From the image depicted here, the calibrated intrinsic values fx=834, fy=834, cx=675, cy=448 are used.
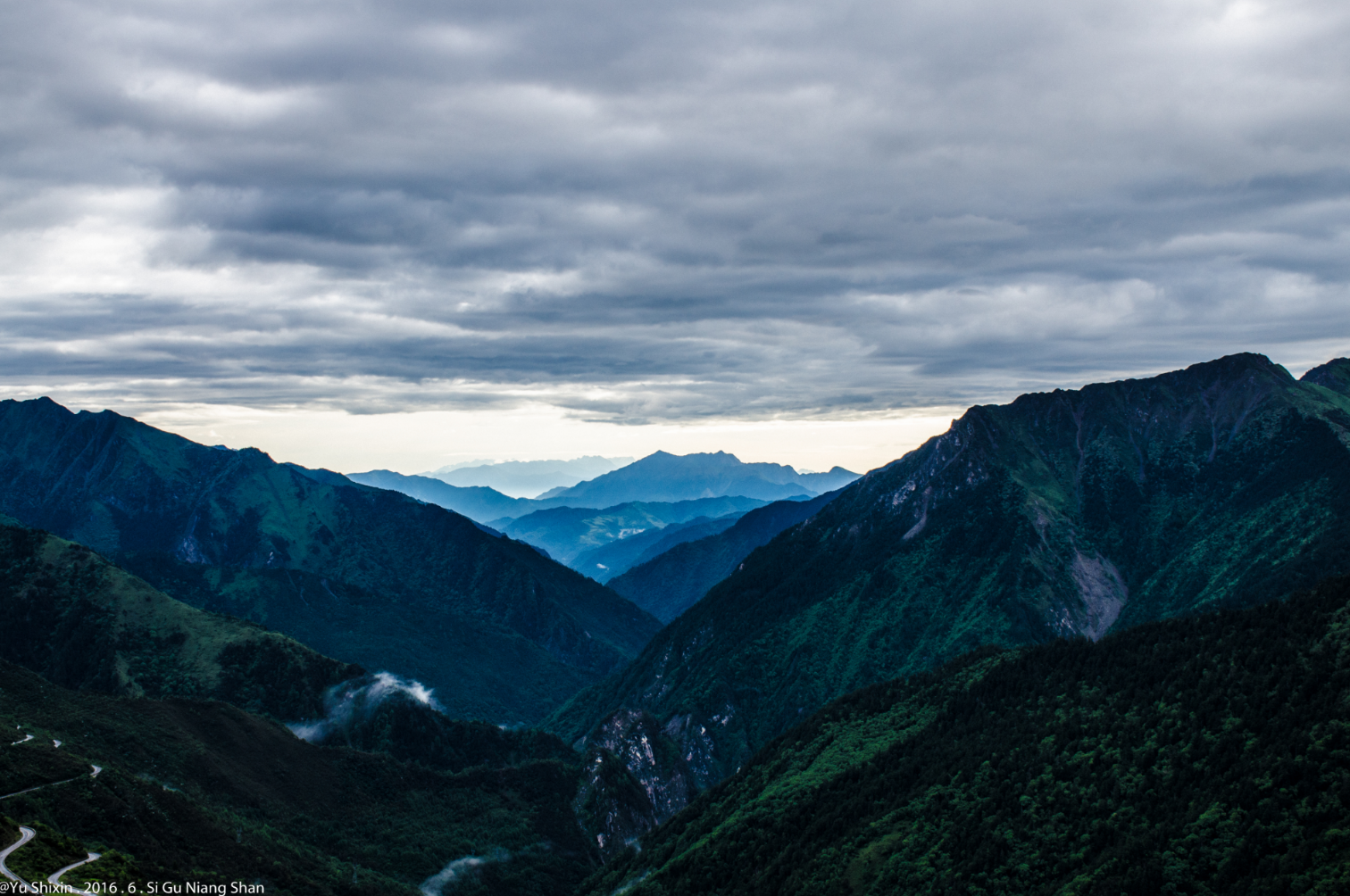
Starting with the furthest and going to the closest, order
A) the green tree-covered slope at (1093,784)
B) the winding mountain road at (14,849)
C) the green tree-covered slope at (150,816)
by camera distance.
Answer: the green tree-covered slope at (150,816)
the green tree-covered slope at (1093,784)
the winding mountain road at (14,849)

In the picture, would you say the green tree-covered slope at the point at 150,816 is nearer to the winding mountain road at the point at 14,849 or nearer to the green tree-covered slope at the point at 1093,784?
the winding mountain road at the point at 14,849

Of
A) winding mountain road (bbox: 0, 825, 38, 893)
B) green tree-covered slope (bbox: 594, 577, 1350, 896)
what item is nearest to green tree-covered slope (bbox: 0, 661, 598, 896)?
winding mountain road (bbox: 0, 825, 38, 893)

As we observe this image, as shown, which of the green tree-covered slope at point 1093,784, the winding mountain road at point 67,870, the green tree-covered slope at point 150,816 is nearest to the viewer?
the winding mountain road at point 67,870

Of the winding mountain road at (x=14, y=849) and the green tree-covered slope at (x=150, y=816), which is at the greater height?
the winding mountain road at (x=14, y=849)

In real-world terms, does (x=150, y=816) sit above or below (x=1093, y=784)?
below

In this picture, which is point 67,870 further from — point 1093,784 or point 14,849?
point 1093,784

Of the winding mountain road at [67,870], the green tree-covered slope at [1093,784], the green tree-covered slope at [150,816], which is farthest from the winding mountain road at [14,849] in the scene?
the green tree-covered slope at [1093,784]

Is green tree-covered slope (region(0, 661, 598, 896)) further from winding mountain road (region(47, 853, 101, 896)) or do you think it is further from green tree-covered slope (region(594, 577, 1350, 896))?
green tree-covered slope (region(594, 577, 1350, 896))

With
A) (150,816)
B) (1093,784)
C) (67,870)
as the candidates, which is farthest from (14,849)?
(1093,784)

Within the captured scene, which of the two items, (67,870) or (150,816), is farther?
(150,816)
